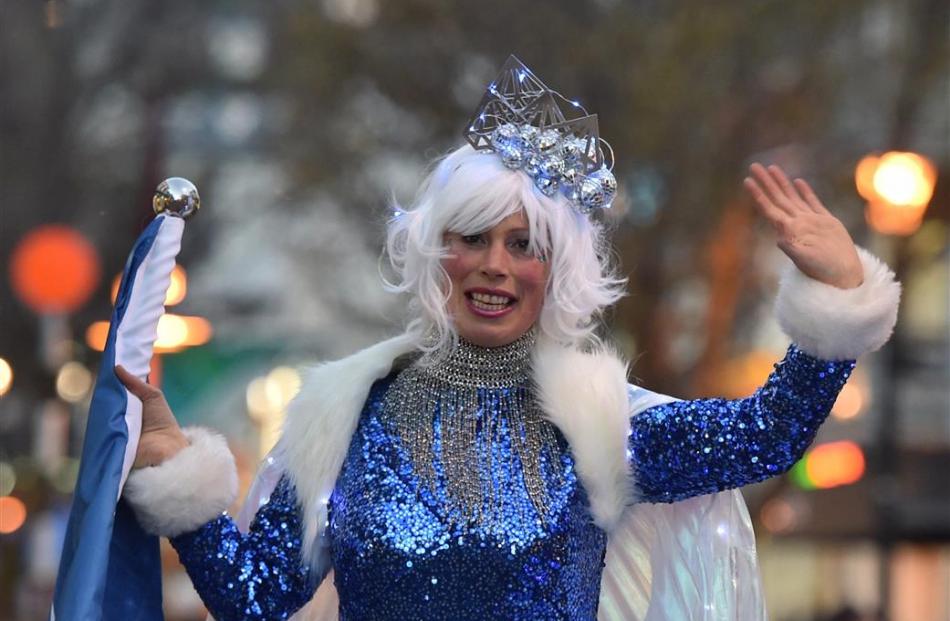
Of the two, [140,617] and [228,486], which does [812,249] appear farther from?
[140,617]

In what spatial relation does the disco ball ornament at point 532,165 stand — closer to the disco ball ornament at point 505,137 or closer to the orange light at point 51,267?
the disco ball ornament at point 505,137

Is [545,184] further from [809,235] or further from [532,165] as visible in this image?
[809,235]

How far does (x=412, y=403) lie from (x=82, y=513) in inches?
28.3

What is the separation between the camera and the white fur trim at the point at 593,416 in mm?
3672

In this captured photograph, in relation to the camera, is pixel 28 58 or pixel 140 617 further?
pixel 28 58

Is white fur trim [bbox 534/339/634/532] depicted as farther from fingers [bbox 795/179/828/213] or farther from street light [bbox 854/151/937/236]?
street light [bbox 854/151/937/236]

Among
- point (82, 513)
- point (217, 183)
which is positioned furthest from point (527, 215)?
point (217, 183)

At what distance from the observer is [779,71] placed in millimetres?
14516

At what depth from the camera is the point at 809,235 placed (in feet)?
11.3

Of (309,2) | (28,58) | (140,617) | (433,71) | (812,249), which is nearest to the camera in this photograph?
(812,249)

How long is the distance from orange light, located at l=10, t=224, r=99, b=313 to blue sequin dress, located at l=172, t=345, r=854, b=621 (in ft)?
45.9

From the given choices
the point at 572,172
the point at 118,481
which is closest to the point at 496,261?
the point at 572,172

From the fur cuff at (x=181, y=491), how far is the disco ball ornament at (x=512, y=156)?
Result: 0.85 metres

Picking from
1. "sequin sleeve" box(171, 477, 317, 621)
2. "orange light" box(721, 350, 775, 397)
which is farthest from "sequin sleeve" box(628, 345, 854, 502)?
"orange light" box(721, 350, 775, 397)
